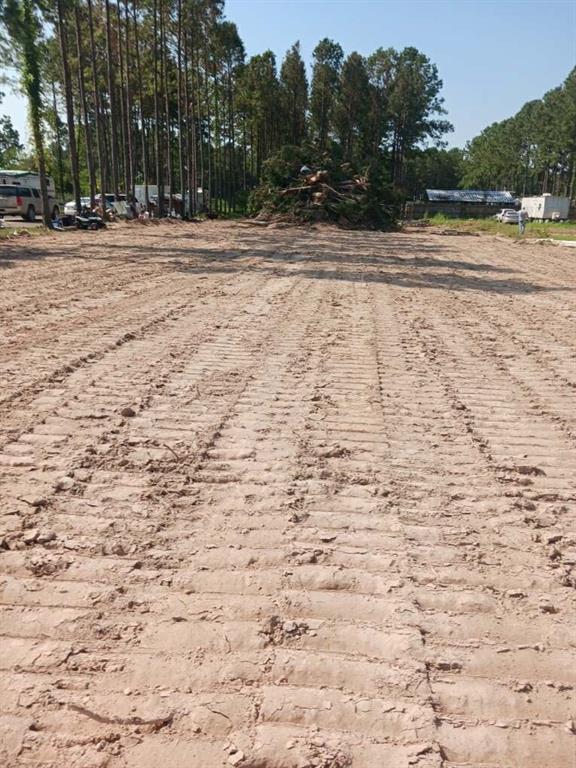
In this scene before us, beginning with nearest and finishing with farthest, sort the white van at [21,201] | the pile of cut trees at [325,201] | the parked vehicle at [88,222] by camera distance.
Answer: the parked vehicle at [88,222], the white van at [21,201], the pile of cut trees at [325,201]

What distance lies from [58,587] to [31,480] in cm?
114

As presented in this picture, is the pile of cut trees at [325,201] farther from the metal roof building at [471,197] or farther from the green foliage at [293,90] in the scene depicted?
the metal roof building at [471,197]

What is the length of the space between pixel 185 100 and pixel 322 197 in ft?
41.2

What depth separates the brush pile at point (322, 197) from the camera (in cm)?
3825

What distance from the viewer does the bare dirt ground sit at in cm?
Result: 220

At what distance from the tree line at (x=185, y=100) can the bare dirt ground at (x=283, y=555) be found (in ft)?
69.3

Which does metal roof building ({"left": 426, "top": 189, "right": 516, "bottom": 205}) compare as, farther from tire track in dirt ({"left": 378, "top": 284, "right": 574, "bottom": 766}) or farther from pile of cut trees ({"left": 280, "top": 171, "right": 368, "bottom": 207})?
tire track in dirt ({"left": 378, "top": 284, "right": 574, "bottom": 766})

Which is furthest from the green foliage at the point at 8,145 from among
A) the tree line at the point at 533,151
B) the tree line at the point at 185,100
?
the tree line at the point at 533,151

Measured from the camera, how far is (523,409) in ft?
18.4

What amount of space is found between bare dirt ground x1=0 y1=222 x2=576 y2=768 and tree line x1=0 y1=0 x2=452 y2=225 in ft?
69.3

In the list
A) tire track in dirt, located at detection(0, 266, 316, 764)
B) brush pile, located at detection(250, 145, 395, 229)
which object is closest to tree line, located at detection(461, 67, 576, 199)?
brush pile, located at detection(250, 145, 395, 229)

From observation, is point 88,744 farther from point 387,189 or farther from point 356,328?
point 387,189

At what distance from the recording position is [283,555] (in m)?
3.21

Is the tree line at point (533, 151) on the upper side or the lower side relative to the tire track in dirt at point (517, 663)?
upper
